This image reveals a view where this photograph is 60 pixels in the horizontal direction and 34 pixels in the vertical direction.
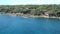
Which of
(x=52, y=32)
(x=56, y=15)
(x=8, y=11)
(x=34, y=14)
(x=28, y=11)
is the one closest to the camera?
(x=52, y=32)

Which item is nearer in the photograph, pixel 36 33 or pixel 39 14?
pixel 36 33

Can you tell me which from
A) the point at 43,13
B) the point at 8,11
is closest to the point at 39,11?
the point at 43,13

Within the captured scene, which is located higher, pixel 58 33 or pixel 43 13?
pixel 58 33

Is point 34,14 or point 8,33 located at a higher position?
point 8,33

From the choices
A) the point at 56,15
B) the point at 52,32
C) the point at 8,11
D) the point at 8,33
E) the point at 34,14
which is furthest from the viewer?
the point at 8,11

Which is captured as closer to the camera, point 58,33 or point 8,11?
point 58,33

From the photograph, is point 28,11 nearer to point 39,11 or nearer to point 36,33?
point 39,11

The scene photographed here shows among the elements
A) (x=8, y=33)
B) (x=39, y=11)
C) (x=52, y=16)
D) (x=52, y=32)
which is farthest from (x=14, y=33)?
(x=39, y=11)

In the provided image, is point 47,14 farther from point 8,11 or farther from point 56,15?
point 8,11

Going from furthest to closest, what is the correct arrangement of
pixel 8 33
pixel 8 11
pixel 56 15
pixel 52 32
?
pixel 8 11 → pixel 56 15 → pixel 52 32 → pixel 8 33
